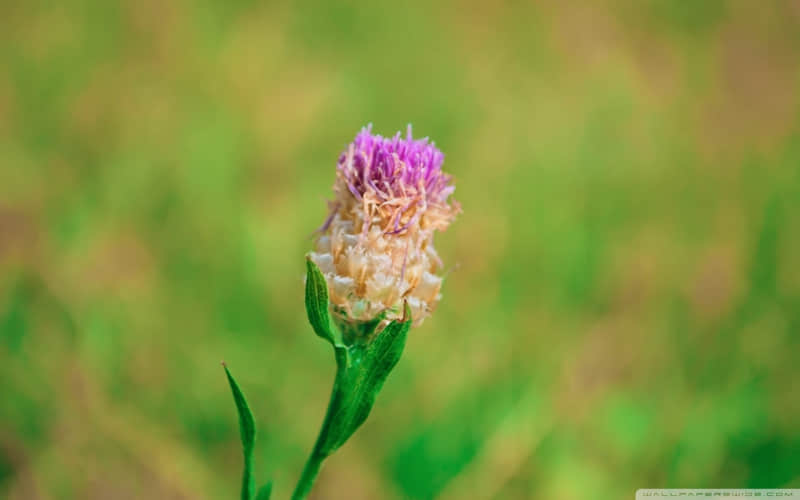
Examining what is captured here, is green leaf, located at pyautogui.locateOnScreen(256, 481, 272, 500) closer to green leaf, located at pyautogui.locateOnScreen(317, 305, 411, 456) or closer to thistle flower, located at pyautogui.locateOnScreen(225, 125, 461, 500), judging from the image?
thistle flower, located at pyautogui.locateOnScreen(225, 125, 461, 500)

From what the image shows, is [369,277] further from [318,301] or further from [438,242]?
[438,242]

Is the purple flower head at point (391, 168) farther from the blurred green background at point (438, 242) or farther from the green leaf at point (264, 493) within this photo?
the blurred green background at point (438, 242)

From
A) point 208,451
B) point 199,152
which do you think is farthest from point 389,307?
point 199,152

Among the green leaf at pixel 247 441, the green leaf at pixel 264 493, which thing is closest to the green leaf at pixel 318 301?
the green leaf at pixel 247 441

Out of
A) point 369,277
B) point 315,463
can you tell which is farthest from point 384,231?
point 315,463

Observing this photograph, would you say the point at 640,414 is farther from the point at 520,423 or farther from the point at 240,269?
the point at 240,269
